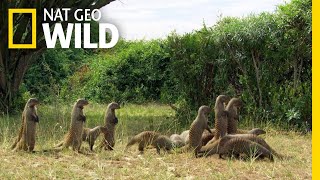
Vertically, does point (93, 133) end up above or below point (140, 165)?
above

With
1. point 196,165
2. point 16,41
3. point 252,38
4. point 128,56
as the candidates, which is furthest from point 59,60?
point 196,165

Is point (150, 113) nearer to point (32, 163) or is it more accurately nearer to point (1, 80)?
point (1, 80)

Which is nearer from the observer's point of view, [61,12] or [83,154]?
[83,154]

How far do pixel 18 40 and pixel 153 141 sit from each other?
948cm

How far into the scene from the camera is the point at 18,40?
58.0 ft

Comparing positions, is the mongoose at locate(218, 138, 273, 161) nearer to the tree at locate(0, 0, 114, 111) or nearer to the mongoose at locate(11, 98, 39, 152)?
the mongoose at locate(11, 98, 39, 152)

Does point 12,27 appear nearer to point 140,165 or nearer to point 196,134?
point 196,134

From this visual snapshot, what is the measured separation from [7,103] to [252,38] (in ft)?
25.6

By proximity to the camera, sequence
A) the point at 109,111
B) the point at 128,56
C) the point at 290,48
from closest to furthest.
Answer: the point at 109,111 < the point at 290,48 < the point at 128,56

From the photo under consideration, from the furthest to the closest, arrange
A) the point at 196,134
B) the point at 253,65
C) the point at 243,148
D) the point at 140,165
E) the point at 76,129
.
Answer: the point at 253,65 → the point at 76,129 → the point at 196,134 → the point at 243,148 → the point at 140,165

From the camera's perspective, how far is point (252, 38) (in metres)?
13.3

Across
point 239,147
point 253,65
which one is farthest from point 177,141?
point 253,65

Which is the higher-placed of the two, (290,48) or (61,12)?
(61,12)

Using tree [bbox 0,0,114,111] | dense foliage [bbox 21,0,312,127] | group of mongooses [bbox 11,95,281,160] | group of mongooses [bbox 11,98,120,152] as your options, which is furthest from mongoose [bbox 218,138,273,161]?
tree [bbox 0,0,114,111]
